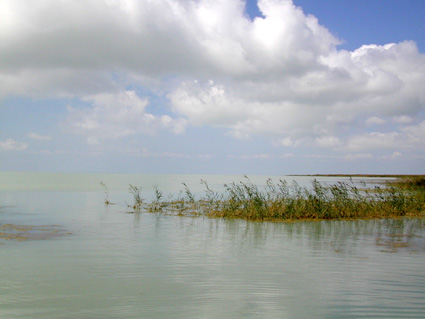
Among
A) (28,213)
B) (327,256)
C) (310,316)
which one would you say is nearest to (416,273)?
(327,256)

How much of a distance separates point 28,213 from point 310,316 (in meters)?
15.8

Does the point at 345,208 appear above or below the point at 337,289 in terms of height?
above

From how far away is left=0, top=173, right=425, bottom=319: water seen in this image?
559 cm

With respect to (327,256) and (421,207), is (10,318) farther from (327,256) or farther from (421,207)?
(421,207)

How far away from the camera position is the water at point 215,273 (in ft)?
18.4

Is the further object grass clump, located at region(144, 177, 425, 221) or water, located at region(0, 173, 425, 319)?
grass clump, located at region(144, 177, 425, 221)

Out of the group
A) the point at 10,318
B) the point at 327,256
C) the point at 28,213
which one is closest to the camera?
the point at 10,318

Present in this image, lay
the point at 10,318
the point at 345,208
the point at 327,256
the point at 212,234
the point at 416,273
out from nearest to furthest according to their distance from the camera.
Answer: the point at 10,318 < the point at 416,273 < the point at 327,256 < the point at 212,234 < the point at 345,208

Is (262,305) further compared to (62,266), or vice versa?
(62,266)

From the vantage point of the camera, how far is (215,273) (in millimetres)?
7492

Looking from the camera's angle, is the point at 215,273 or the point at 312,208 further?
the point at 312,208

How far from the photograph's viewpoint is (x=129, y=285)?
6.64m

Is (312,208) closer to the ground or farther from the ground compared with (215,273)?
farther from the ground

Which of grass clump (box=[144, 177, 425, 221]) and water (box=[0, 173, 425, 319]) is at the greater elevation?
grass clump (box=[144, 177, 425, 221])
